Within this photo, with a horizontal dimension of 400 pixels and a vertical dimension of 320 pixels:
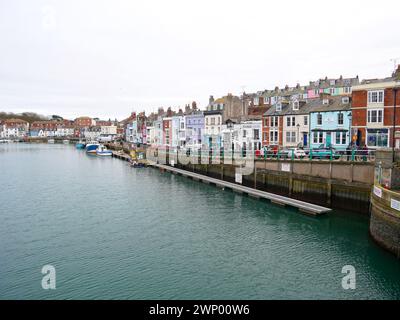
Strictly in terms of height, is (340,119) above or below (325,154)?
above

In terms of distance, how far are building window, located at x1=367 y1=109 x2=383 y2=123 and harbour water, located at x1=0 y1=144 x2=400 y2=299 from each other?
631 inches

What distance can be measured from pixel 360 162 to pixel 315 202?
20.3 ft

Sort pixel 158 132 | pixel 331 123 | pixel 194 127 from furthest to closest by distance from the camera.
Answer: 1. pixel 158 132
2. pixel 194 127
3. pixel 331 123

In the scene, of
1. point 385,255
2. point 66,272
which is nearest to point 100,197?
point 66,272

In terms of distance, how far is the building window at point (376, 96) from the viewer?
42.6 meters


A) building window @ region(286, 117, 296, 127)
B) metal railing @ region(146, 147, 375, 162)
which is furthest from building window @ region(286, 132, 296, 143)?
metal railing @ region(146, 147, 375, 162)

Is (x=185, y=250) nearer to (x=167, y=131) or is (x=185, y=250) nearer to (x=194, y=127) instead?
(x=194, y=127)

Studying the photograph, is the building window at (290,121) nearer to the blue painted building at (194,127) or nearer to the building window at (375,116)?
the building window at (375,116)

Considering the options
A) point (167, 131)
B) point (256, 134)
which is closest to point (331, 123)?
point (256, 134)

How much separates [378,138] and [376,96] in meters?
5.04

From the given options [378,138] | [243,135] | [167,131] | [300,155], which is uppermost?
[167,131]

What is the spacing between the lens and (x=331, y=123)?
51.2m

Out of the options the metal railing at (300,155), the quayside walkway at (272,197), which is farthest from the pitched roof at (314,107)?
the quayside walkway at (272,197)

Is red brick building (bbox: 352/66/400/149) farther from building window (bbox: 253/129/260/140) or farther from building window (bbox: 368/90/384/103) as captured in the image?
building window (bbox: 253/129/260/140)
